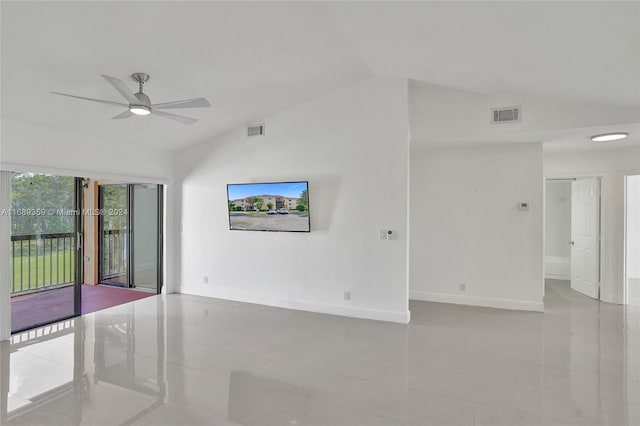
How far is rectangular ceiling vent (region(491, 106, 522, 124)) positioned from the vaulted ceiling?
0.25 m

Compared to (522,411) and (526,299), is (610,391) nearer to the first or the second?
(522,411)

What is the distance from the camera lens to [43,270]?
15.5 feet

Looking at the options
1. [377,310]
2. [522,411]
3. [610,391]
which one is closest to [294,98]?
[377,310]

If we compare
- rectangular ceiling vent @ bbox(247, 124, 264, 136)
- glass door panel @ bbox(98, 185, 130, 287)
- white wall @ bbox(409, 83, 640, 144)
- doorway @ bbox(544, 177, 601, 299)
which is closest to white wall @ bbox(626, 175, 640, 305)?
doorway @ bbox(544, 177, 601, 299)

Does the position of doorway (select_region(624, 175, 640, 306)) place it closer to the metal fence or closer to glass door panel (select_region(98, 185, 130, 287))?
the metal fence

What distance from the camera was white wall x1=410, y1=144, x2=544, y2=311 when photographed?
16.2 ft

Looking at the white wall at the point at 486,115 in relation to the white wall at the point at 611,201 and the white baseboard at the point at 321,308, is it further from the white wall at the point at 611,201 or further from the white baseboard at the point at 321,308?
the white baseboard at the point at 321,308

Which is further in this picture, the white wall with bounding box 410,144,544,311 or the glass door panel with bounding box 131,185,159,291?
the glass door panel with bounding box 131,185,159,291

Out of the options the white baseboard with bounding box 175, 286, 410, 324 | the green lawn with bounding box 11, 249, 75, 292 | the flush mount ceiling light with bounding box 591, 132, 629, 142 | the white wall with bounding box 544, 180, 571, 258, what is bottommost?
the white baseboard with bounding box 175, 286, 410, 324

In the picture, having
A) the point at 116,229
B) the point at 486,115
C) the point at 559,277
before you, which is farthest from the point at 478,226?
the point at 116,229

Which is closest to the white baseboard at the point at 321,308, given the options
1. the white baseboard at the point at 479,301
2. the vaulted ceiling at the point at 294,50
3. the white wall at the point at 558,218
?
the white baseboard at the point at 479,301

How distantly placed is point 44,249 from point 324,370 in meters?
4.15

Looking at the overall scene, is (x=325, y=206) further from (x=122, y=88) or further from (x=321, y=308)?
(x=122, y=88)

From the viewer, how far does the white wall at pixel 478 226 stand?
4.93 m
